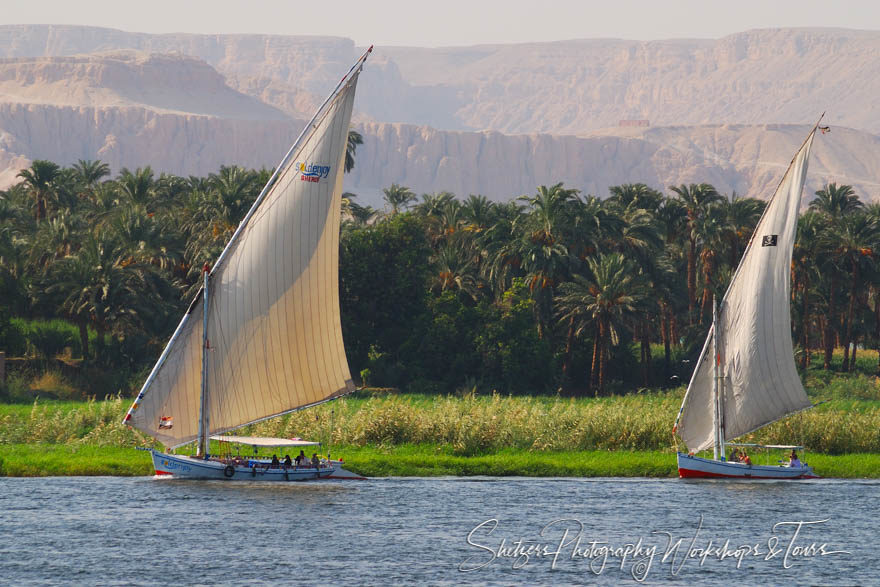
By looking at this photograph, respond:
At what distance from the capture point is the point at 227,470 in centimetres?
4566

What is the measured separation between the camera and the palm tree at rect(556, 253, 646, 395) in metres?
83.5

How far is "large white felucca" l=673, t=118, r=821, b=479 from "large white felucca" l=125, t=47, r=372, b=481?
1416 cm

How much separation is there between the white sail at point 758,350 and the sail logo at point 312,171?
627 inches

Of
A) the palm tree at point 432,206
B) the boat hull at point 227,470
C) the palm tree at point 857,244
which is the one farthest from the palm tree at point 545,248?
the boat hull at point 227,470

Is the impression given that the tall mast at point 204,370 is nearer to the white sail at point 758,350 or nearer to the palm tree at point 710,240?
the white sail at point 758,350

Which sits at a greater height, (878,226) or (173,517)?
(878,226)

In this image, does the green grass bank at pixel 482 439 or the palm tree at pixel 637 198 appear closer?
the green grass bank at pixel 482 439

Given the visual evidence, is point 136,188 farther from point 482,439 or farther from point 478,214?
point 482,439

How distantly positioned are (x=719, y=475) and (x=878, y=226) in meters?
50.5

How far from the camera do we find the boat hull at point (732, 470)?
49406 millimetres

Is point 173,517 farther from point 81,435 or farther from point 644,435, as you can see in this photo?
point 644,435

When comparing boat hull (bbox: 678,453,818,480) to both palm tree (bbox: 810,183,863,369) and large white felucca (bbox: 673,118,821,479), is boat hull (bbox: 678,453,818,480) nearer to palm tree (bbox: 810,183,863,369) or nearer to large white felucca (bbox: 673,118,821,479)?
large white felucca (bbox: 673,118,821,479)

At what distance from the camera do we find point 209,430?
151ft

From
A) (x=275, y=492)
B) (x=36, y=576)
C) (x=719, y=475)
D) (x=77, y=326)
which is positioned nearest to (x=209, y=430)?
(x=275, y=492)
